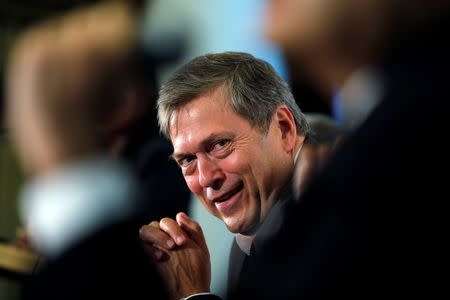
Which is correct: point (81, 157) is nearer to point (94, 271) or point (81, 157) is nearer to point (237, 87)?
point (94, 271)

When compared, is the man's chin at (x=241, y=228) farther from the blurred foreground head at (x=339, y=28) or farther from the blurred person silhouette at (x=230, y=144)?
the blurred foreground head at (x=339, y=28)

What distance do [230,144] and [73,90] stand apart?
328 millimetres

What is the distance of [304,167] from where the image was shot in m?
1.11

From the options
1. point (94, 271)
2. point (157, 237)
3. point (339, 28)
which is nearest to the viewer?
point (339, 28)

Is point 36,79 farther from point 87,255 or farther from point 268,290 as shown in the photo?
point 268,290

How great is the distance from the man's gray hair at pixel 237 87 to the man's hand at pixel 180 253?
186 millimetres

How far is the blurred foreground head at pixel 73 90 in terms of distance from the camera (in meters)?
0.91

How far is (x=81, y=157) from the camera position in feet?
2.95

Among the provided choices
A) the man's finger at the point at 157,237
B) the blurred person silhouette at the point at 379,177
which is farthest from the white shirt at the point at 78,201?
the blurred person silhouette at the point at 379,177

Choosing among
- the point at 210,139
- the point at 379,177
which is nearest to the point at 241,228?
the point at 210,139

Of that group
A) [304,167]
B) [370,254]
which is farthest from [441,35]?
[304,167]

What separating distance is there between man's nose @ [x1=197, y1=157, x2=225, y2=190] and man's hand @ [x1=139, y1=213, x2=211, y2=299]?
76mm

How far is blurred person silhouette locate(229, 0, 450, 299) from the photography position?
26.6 inches

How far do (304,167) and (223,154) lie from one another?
143 mm
